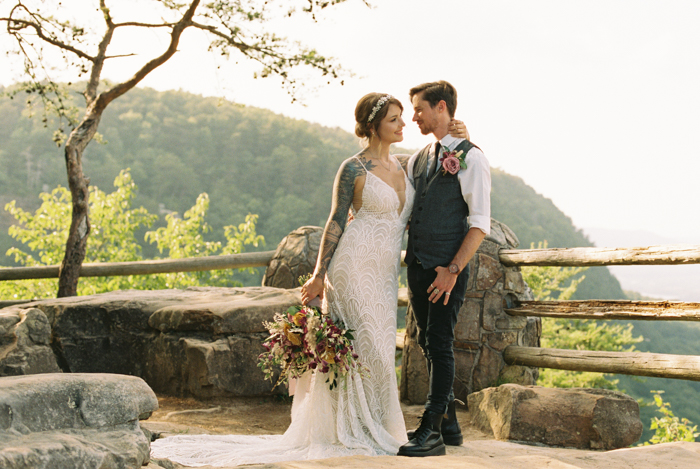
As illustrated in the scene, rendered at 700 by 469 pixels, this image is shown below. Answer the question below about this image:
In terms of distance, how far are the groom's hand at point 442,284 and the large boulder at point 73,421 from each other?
64.0 inches

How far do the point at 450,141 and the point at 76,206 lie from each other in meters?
5.80

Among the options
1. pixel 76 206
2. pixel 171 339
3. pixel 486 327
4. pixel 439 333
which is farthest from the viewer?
pixel 76 206

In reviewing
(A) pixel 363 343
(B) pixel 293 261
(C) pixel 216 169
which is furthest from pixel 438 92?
(C) pixel 216 169

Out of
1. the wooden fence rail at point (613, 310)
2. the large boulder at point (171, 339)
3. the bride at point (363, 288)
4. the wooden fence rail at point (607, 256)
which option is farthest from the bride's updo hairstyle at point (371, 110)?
the wooden fence rail at point (613, 310)

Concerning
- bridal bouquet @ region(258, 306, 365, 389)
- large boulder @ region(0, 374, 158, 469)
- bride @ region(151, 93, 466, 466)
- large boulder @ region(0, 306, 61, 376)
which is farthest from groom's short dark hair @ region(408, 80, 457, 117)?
large boulder @ region(0, 306, 61, 376)

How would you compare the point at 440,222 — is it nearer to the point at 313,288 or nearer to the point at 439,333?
the point at 439,333

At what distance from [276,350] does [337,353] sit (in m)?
0.42

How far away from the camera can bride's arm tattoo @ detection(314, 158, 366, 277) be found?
10.8 feet

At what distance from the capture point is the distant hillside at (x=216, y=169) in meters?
33.7

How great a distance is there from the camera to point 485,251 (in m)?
4.81

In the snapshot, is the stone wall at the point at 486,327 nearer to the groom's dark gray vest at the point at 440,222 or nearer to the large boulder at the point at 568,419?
the large boulder at the point at 568,419

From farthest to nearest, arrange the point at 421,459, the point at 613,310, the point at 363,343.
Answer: the point at 613,310, the point at 363,343, the point at 421,459

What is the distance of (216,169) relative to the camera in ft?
123

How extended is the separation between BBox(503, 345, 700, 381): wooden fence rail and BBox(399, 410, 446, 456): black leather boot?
5.88 ft
